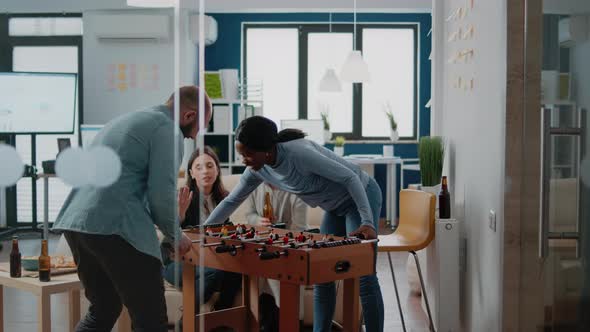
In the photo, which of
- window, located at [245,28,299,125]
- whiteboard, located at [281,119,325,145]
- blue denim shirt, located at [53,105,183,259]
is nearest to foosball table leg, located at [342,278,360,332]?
blue denim shirt, located at [53,105,183,259]

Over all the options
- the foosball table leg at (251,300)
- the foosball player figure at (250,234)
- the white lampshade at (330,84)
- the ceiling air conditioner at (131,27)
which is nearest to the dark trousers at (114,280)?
the ceiling air conditioner at (131,27)

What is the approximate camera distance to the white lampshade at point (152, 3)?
84.7 inches

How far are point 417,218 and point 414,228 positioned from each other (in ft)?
0.18

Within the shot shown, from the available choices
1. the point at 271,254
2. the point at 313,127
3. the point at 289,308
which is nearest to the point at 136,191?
the point at 271,254

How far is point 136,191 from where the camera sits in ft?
6.95

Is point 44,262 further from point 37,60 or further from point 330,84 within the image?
point 330,84

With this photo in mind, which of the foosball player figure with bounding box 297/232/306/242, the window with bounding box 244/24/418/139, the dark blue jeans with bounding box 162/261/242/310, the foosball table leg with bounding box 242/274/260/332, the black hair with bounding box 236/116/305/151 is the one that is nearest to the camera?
the foosball player figure with bounding box 297/232/306/242

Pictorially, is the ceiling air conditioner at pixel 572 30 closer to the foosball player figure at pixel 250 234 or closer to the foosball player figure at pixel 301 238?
the foosball player figure at pixel 301 238

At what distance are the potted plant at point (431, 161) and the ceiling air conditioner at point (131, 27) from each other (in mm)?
2138

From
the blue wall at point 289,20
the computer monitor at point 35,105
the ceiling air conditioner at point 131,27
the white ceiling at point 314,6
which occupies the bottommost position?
the computer monitor at point 35,105

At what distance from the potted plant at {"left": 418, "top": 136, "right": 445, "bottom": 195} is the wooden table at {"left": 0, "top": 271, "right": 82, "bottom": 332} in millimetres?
Answer: 2248

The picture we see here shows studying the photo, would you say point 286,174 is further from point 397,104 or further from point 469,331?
point 397,104

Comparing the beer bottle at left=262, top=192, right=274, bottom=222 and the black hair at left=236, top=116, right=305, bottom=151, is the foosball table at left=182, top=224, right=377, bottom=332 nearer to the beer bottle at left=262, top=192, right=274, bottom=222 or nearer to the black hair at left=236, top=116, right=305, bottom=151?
the black hair at left=236, top=116, right=305, bottom=151

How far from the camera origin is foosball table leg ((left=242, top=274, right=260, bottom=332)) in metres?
3.43
